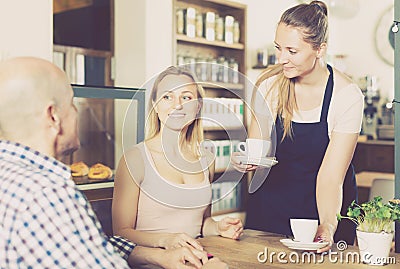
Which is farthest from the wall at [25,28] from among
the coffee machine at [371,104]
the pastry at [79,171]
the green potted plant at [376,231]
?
the coffee machine at [371,104]

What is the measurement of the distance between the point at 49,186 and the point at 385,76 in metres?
4.94

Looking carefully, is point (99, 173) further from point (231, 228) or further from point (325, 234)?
point (325, 234)

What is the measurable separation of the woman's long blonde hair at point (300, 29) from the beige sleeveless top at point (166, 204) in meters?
0.44

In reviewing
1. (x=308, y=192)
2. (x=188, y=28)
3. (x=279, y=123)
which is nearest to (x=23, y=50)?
(x=279, y=123)

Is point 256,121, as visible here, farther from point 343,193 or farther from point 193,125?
point 343,193

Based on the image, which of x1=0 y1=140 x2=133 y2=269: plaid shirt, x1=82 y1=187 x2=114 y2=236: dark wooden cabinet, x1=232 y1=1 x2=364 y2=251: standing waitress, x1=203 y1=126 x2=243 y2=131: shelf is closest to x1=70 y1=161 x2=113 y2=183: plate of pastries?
x1=82 y1=187 x2=114 y2=236: dark wooden cabinet

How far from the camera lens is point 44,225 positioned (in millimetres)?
1101

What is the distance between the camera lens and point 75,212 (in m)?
1.13

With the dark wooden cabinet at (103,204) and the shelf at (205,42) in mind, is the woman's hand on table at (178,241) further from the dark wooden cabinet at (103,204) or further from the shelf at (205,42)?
the shelf at (205,42)

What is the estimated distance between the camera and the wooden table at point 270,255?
1567mm

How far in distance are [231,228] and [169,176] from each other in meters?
0.27

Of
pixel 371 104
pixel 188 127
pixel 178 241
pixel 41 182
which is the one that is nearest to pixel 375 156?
pixel 371 104

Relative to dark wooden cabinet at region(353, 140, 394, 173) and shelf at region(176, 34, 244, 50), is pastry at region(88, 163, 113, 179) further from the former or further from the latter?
dark wooden cabinet at region(353, 140, 394, 173)

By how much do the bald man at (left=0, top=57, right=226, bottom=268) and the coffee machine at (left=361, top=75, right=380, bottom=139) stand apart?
4.63 meters
